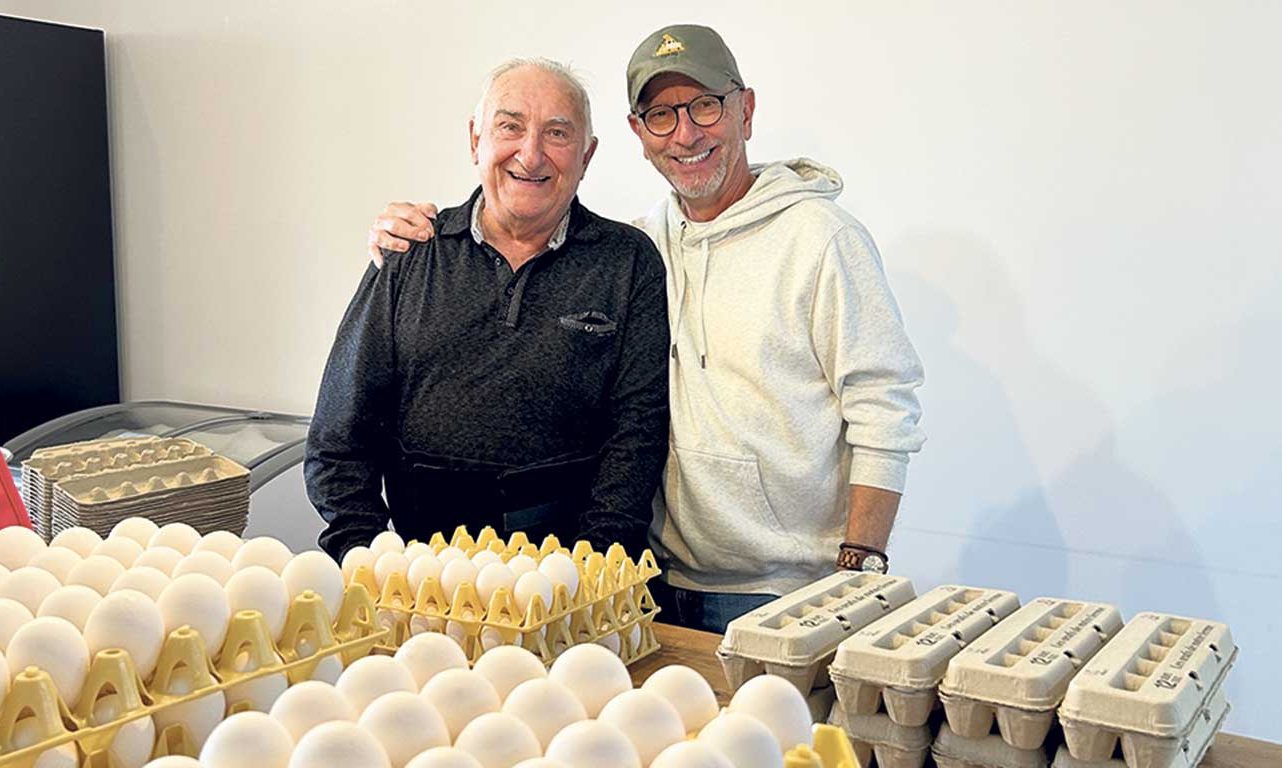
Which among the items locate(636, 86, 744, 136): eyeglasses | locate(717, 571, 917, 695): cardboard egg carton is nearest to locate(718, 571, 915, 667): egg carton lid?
locate(717, 571, 917, 695): cardboard egg carton

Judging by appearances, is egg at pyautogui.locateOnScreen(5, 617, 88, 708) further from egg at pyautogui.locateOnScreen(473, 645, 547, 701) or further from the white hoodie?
the white hoodie

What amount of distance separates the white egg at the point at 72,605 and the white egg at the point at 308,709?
31 cm

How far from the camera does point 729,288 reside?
2.04 meters

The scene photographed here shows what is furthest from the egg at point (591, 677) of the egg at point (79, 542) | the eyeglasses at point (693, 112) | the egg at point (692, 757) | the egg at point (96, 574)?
the eyeglasses at point (693, 112)

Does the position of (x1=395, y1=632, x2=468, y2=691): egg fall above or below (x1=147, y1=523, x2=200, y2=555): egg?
above

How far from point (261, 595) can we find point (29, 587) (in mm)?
216

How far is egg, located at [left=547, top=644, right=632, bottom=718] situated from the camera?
880 millimetres

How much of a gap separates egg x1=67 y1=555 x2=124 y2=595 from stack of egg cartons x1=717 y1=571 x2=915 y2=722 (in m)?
0.60

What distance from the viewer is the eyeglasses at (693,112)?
2061 millimetres

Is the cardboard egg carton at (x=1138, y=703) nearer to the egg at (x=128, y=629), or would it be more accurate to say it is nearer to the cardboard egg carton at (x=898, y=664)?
the cardboard egg carton at (x=898, y=664)

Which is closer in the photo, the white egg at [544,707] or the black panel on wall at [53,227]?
the white egg at [544,707]

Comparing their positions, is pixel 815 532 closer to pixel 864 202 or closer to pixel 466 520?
pixel 466 520

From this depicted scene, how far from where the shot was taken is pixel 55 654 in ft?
3.06

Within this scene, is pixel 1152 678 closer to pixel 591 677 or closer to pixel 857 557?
pixel 591 677
